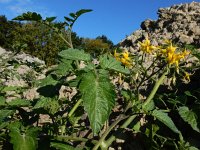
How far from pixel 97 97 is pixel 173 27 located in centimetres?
232

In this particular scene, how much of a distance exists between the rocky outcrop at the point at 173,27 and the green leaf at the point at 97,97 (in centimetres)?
186

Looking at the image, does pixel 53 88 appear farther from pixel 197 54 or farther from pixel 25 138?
pixel 197 54

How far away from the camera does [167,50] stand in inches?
75.4

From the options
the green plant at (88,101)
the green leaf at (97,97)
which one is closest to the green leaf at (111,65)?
the green plant at (88,101)

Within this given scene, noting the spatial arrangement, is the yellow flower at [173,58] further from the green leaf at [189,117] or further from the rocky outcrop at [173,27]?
the rocky outcrop at [173,27]

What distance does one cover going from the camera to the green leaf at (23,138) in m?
1.57

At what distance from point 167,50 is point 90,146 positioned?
59 centimetres

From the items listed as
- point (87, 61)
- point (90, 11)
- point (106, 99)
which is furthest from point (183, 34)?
point (106, 99)

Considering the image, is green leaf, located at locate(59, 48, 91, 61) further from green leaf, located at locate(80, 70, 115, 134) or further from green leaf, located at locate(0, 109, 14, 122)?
green leaf, located at locate(0, 109, 14, 122)

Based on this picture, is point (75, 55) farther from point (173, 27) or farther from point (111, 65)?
point (173, 27)

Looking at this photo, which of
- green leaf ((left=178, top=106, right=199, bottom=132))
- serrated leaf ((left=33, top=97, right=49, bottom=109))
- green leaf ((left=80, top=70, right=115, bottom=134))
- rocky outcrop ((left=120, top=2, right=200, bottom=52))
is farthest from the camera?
rocky outcrop ((left=120, top=2, right=200, bottom=52))

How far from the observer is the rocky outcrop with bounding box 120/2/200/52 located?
3.33m

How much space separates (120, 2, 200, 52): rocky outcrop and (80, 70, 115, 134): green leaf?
6.09 feet

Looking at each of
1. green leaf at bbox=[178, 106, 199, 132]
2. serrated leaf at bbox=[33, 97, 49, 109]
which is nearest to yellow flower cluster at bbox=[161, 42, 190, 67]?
green leaf at bbox=[178, 106, 199, 132]
